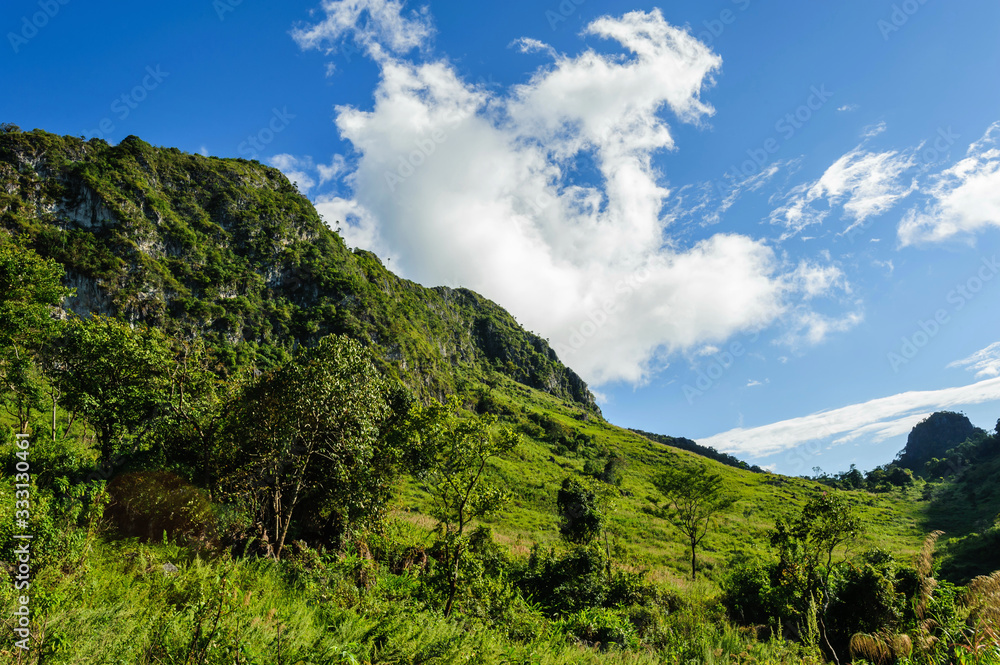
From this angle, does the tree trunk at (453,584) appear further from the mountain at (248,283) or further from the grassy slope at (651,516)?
the mountain at (248,283)

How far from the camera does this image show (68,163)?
111375 millimetres

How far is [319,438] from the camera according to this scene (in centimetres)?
1352

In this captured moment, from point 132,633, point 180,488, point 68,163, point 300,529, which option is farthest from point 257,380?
point 68,163

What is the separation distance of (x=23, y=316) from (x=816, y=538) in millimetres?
32009

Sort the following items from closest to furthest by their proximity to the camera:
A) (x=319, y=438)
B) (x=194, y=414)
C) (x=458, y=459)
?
(x=458, y=459), (x=319, y=438), (x=194, y=414)

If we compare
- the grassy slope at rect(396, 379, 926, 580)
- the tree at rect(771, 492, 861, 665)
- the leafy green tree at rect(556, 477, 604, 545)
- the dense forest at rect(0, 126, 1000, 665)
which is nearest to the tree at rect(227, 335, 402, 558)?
the dense forest at rect(0, 126, 1000, 665)

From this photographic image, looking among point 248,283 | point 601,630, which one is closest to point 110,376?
point 601,630

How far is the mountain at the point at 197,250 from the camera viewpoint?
97312 millimetres

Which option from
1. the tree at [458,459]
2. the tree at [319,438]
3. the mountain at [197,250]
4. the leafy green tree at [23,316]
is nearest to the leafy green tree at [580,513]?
the tree at [319,438]

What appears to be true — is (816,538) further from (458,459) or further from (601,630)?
(458,459)

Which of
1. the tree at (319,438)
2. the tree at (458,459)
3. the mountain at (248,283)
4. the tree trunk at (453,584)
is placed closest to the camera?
the tree trunk at (453,584)

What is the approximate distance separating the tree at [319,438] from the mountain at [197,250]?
8560 cm

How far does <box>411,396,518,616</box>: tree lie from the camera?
11.5 m

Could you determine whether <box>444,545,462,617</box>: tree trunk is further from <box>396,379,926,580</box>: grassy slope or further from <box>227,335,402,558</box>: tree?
<box>396,379,926,580</box>: grassy slope
